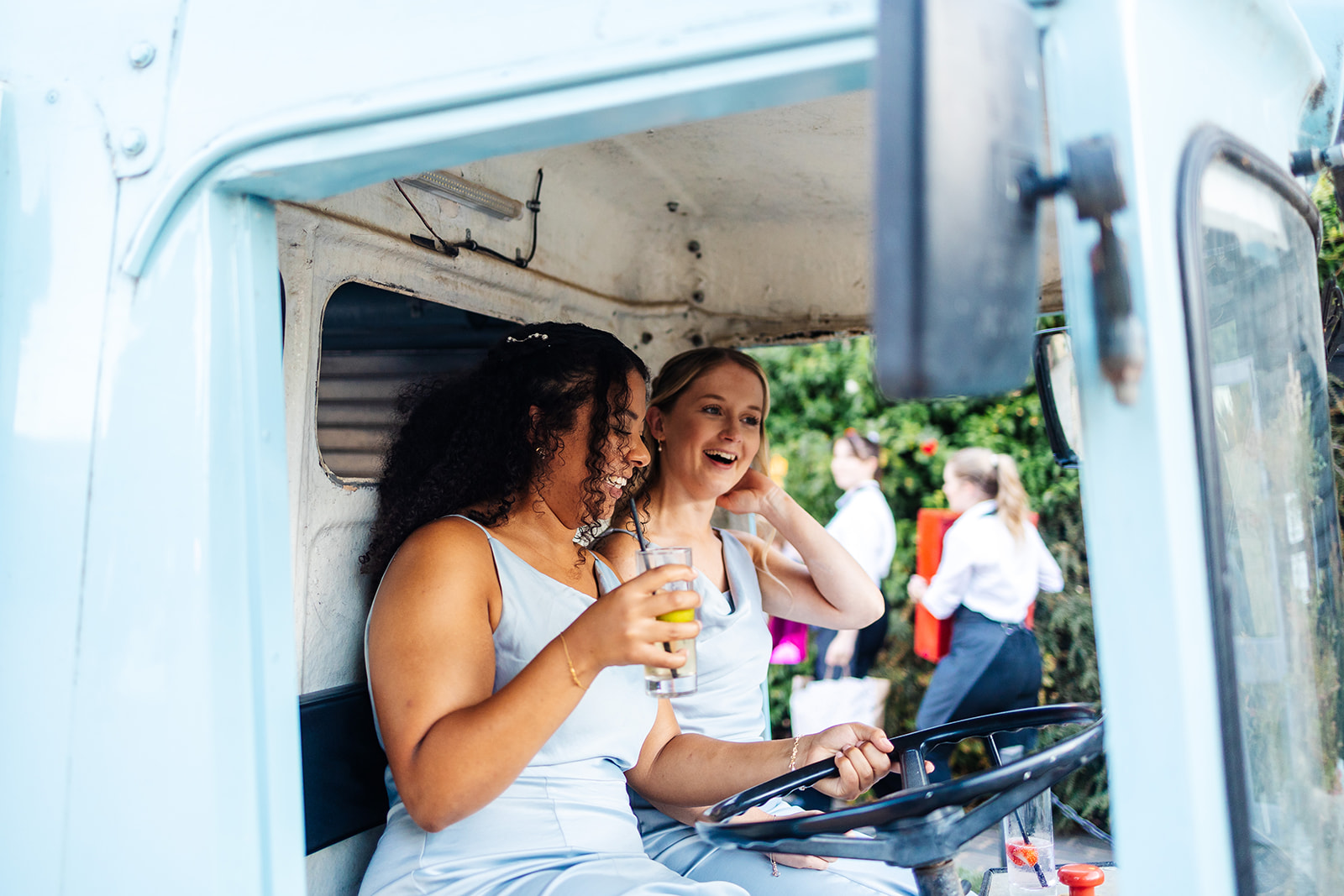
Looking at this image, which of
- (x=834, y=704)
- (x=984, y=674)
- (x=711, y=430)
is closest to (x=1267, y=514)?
(x=711, y=430)

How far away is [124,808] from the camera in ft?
3.75

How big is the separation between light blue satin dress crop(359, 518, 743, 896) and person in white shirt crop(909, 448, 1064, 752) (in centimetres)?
332

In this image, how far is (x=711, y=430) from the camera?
8.75ft

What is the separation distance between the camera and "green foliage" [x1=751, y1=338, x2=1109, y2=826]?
6.08 m

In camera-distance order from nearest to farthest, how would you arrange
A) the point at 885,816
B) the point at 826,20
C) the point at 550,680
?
the point at 826,20 → the point at 885,816 → the point at 550,680

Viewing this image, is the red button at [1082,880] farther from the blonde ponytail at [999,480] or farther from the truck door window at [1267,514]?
the blonde ponytail at [999,480]

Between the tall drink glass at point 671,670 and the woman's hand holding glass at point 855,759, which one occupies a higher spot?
the tall drink glass at point 671,670

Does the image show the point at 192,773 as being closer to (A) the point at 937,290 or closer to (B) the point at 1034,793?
(A) the point at 937,290

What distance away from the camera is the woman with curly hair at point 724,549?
2.44 m

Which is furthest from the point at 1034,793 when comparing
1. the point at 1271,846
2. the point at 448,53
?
the point at 448,53

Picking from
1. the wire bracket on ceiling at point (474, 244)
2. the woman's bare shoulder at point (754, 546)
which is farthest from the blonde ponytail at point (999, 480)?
the wire bracket on ceiling at point (474, 244)

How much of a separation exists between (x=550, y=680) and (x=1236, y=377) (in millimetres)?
989

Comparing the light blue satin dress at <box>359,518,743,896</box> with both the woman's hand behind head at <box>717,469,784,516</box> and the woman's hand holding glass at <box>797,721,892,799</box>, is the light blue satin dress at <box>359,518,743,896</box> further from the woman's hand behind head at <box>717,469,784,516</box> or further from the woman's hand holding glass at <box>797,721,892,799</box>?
the woman's hand behind head at <box>717,469,784,516</box>

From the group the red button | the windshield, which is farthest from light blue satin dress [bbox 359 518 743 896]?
→ the windshield
